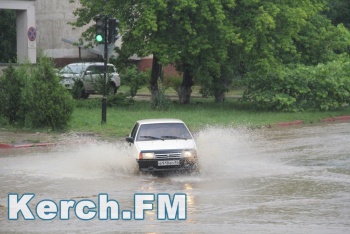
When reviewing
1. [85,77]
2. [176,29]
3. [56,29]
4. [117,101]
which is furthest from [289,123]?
[56,29]

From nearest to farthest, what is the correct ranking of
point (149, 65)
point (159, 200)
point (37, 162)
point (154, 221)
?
point (154, 221) → point (159, 200) → point (37, 162) → point (149, 65)

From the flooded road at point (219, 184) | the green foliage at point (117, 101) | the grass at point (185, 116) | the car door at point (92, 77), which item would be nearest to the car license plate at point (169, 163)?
the flooded road at point (219, 184)

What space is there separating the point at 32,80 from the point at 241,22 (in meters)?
12.3

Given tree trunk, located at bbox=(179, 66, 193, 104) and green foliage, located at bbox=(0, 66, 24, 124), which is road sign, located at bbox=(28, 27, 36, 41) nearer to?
green foliage, located at bbox=(0, 66, 24, 124)

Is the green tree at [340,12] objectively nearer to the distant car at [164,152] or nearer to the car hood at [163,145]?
the distant car at [164,152]

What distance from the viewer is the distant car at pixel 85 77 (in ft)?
147

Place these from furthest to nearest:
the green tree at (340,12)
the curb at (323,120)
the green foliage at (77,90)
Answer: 1. the green tree at (340,12)
2. the green foliage at (77,90)
3. the curb at (323,120)

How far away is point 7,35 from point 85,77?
15532 millimetres

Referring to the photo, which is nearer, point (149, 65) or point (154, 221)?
point (154, 221)

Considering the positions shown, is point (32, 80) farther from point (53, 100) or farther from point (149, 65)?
point (149, 65)

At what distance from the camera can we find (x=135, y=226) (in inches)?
541

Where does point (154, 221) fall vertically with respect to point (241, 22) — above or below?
below

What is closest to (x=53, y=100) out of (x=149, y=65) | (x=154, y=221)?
(x=154, y=221)

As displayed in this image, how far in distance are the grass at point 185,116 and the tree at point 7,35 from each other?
1723 centimetres
